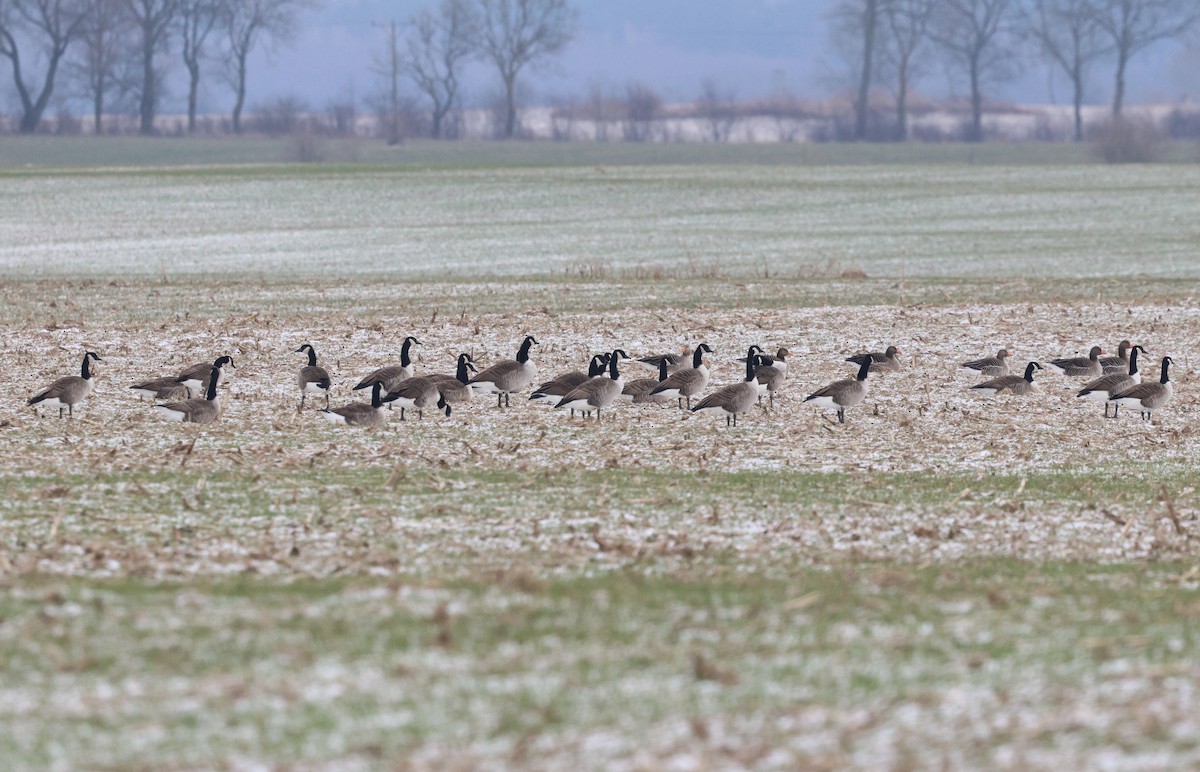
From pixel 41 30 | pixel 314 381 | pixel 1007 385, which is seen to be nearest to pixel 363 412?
pixel 314 381

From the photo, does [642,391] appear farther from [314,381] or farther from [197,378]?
[197,378]

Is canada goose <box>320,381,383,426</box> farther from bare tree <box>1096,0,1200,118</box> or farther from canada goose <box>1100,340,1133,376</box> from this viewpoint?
bare tree <box>1096,0,1200,118</box>

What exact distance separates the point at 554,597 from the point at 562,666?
67.5 inches

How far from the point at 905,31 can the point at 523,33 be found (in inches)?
1550

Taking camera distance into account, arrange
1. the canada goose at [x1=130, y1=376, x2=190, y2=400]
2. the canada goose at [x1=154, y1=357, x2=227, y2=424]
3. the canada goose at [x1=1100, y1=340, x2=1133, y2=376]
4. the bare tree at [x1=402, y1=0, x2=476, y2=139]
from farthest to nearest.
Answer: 1. the bare tree at [x1=402, y1=0, x2=476, y2=139]
2. the canada goose at [x1=1100, y1=340, x2=1133, y2=376]
3. the canada goose at [x1=130, y1=376, x2=190, y2=400]
4. the canada goose at [x1=154, y1=357, x2=227, y2=424]

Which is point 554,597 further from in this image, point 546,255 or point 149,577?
point 546,255

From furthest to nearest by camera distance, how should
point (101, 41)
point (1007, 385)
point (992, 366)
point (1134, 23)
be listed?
point (1134, 23)
point (101, 41)
point (992, 366)
point (1007, 385)

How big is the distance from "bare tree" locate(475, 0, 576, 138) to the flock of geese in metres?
134

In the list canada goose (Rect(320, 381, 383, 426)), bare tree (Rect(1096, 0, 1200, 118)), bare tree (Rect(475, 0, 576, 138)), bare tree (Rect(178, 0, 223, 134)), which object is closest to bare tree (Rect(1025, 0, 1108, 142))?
bare tree (Rect(1096, 0, 1200, 118))

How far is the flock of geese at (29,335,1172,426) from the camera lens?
21.7 m

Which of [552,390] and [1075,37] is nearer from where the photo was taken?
[552,390]

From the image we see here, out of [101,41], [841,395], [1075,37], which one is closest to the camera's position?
[841,395]

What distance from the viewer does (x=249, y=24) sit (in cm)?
15800

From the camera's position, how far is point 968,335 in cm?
3047
